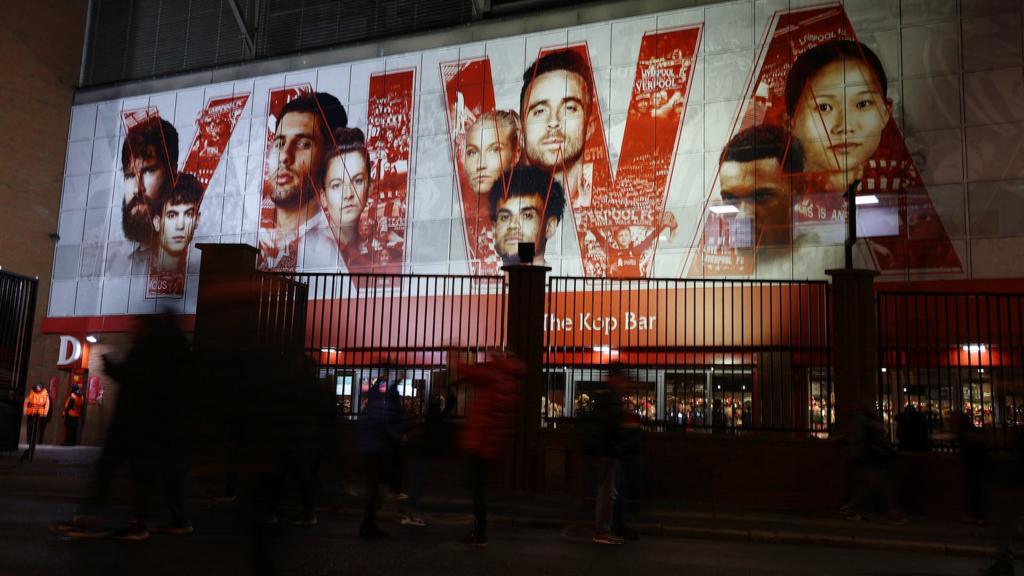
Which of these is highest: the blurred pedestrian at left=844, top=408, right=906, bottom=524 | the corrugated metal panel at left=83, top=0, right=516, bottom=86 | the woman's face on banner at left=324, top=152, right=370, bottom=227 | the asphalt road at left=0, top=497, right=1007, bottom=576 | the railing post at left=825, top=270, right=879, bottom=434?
the corrugated metal panel at left=83, top=0, right=516, bottom=86

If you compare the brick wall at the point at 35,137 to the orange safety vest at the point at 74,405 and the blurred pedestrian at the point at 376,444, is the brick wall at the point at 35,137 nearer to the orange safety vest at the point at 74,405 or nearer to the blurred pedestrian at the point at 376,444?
the orange safety vest at the point at 74,405

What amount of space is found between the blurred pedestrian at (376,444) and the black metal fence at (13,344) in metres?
10.4

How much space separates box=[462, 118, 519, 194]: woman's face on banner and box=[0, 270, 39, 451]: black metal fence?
38.1 feet

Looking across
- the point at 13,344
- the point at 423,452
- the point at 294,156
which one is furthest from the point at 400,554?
the point at 294,156

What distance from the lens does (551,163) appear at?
24.0m

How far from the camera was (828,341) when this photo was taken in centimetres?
1304

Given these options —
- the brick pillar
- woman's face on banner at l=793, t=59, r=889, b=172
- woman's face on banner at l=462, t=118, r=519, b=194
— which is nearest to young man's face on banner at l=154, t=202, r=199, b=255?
woman's face on banner at l=462, t=118, r=519, b=194

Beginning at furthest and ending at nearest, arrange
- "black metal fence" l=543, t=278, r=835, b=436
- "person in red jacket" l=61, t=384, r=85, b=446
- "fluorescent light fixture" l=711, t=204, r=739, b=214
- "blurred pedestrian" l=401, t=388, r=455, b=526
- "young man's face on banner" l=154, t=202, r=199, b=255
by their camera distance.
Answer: "young man's face on banner" l=154, t=202, r=199, b=255 < "person in red jacket" l=61, t=384, r=85, b=446 < "fluorescent light fixture" l=711, t=204, r=739, b=214 < "black metal fence" l=543, t=278, r=835, b=436 < "blurred pedestrian" l=401, t=388, r=455, b=526

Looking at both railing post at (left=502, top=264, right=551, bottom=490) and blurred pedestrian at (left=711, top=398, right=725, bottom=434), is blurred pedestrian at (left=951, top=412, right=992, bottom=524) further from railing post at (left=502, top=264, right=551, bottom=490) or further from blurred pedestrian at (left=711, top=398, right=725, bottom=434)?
railing post at (left=502, top=264, right=551, bottom=490)

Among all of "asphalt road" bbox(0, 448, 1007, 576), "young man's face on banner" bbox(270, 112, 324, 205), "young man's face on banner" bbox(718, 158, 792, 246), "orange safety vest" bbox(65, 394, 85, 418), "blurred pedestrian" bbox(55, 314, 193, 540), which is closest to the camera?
"blurred pedestrian" bbox(55, 314, 193, 540)

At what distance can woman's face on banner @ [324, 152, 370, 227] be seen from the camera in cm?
2597

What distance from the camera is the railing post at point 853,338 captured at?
41.7ft

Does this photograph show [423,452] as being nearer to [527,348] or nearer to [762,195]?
[527,348]

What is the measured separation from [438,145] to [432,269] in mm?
3641
